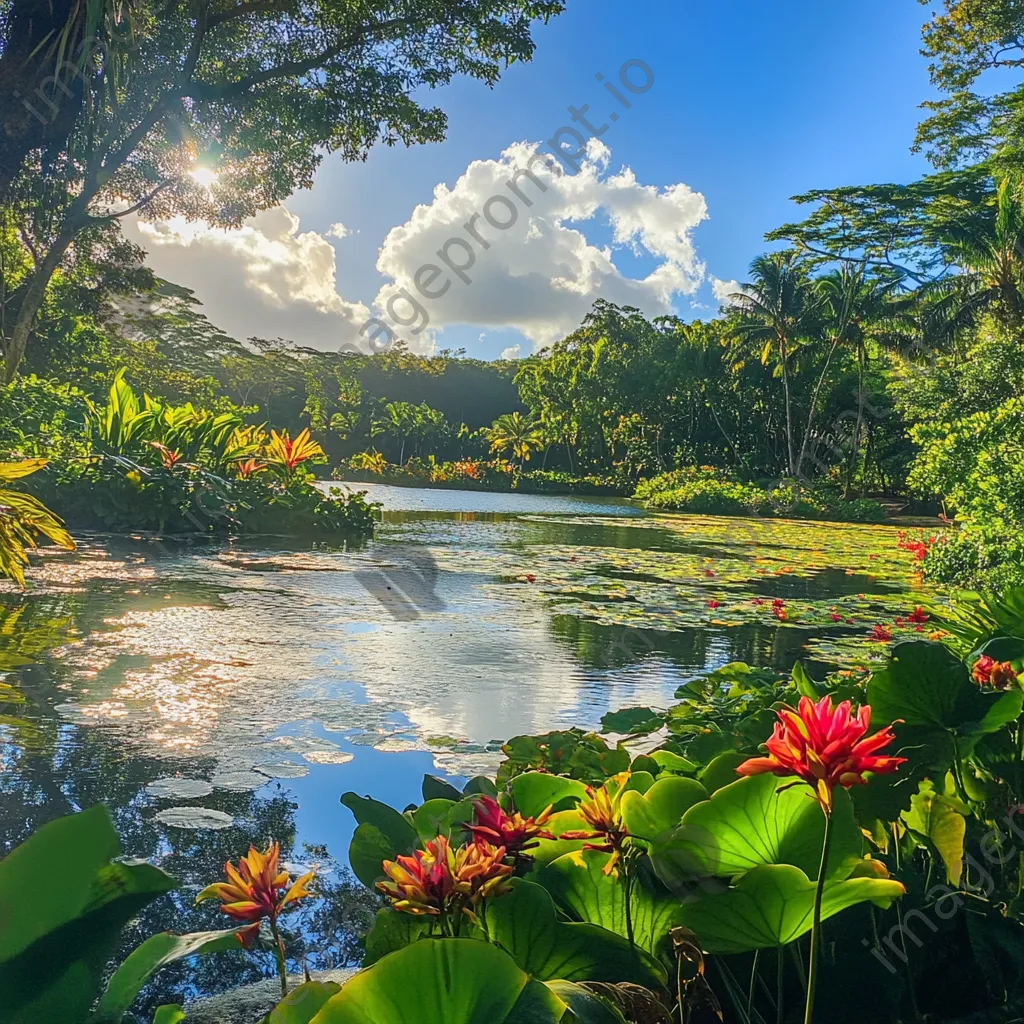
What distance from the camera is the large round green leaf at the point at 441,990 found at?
0.50 metres

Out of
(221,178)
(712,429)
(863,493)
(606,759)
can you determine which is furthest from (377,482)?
(606,759)

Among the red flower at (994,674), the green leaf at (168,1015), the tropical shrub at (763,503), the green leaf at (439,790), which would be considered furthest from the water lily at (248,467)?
the tropical shrub at (763,503)

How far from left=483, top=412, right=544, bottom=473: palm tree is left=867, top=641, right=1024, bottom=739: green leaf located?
37.6 m

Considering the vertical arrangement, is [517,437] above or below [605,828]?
above

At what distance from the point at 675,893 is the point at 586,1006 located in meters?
0.20

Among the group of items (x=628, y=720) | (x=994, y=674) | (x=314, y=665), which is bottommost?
(x=314, y=665)

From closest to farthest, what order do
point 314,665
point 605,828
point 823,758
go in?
point 823,758, point 605,828, point 314,665

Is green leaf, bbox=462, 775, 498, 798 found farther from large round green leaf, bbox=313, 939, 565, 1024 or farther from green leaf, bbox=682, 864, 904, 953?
large round green leaf, bbox=313, 939, 565, 1024

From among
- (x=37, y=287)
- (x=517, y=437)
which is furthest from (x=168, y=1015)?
(x=517, y=437)

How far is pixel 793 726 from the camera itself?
0.67m

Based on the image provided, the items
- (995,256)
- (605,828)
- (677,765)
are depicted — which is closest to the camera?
(605,828)

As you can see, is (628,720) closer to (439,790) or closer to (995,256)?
(439,790)

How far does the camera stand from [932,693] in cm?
98

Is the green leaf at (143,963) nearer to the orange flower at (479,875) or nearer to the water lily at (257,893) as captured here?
the water lily at (257,893)
